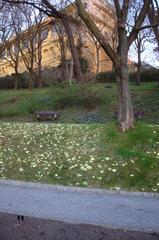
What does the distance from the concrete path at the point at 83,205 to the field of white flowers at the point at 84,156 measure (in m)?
0.51

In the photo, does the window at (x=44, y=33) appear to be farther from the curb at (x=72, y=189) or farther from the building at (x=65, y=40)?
the curb at (x=72, y=189)

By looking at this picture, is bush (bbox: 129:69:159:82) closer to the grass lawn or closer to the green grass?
the green grass

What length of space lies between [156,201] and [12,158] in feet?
15.2

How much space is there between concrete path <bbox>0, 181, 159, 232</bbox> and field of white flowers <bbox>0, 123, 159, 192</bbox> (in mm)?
511

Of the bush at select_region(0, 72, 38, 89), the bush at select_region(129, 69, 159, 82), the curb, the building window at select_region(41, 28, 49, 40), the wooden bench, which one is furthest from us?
the bush at select_region(0, 72, 38, 89)

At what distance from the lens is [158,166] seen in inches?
397

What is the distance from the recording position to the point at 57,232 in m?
6.26

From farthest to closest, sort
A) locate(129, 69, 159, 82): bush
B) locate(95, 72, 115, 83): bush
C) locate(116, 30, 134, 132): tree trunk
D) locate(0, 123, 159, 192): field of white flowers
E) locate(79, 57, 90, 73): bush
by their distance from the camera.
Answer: locate(79, 57, 90, 73): bush
locate(95, 72, 115, 83): bush
locate(129, 69, 159, 82): bush
locate(116, 30, 134, 132): tree trunk
locate(0, 123, 159, 192): field of white flowers

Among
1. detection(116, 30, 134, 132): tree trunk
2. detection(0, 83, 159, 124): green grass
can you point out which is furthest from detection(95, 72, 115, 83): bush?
detection(116, 30, 134, 132): tree trunk

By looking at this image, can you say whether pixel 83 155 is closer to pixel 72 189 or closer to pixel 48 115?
pixel 72 189

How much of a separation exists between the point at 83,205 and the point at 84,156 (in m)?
3.16

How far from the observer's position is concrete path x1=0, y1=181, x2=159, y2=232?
6895mm

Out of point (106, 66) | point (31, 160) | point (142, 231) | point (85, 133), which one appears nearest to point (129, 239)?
point (142, 231)

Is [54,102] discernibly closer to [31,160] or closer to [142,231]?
[31,160]
